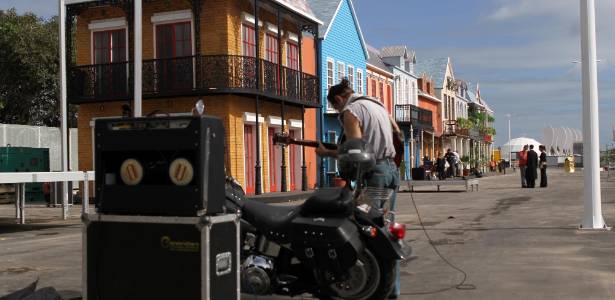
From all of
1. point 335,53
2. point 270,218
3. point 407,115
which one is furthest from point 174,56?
point 407,115

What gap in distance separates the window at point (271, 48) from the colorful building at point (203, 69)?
0.04 m

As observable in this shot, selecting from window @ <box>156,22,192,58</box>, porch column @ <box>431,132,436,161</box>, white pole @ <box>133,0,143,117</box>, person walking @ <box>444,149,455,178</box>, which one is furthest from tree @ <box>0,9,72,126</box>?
porch column @ <box>431,132,436,161</box>

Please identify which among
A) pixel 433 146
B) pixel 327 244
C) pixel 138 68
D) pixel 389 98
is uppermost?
pixel 389 98

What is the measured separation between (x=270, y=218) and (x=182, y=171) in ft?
3.57

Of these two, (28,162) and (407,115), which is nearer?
(28,162)

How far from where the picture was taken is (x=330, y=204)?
16.4ft

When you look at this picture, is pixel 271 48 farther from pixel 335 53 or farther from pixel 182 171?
pixel 182 171

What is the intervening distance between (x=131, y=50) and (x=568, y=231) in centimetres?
1652

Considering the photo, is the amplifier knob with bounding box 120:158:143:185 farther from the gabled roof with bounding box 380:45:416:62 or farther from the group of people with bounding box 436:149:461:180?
the gabled roof with bounding box 380:45:416:62

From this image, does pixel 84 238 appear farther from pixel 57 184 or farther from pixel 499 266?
pixel 57 184

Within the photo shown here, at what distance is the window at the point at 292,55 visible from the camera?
27.0m

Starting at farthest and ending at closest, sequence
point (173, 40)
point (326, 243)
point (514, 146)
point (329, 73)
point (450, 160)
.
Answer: point (514, 146) → point (450, 160) → point (329, 73) → point (173, 40) → point (326, 243)

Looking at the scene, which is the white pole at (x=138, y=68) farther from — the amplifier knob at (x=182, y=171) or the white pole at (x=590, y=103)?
the amplifier knob at (x=182, y=171)

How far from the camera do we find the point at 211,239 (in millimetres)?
4094
